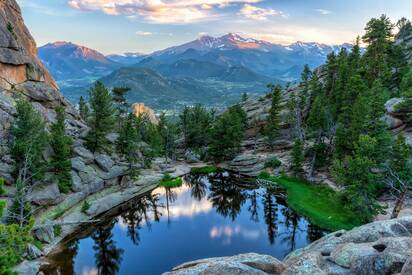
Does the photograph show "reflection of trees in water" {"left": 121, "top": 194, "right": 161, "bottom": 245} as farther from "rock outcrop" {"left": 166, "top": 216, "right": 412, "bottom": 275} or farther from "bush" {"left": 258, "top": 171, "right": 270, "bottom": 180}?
"rock outcrop" {"left": 166, "top": 216, "right": 412, "bottom": 275}

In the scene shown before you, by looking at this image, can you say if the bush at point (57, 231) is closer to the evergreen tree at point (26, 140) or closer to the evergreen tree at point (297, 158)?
the evergreen tree at point (26, 140)

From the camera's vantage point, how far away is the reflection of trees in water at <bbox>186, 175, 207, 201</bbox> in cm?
7565

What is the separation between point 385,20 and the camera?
81250mm

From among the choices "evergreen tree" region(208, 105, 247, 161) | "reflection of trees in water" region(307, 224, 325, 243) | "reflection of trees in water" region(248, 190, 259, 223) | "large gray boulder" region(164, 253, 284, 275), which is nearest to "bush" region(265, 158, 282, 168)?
"reflection of trees in water" region(248, 190, 259, 223)

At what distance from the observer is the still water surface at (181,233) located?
146 feet

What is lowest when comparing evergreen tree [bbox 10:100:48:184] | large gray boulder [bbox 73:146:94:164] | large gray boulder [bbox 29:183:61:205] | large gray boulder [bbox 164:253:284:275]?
large gray boulder [bbox 29:183:61:205]

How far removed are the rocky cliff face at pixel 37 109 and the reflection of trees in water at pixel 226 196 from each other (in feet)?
77.0

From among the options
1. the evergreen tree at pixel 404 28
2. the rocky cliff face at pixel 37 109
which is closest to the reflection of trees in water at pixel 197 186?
the rocky cliff face at pixel 37 109

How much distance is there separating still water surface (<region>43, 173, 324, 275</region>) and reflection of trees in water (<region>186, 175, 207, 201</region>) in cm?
76

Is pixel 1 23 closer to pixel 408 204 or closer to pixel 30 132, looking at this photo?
pixel 30 132

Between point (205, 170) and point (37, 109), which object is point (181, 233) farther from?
point (37, 109)

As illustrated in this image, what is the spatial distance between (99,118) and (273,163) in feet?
152

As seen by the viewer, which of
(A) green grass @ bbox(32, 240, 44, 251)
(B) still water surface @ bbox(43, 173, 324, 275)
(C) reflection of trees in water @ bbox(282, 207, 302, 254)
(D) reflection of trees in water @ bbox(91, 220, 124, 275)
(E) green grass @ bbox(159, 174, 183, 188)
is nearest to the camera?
(A) green grass @ bbox(32, 240, 44, 251)

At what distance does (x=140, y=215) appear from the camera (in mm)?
62312
